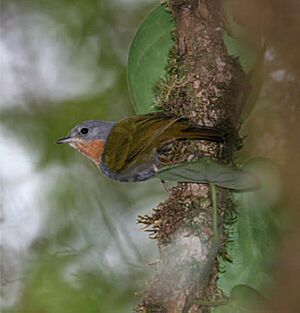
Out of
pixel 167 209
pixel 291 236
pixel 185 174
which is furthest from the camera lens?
pixel 167 209

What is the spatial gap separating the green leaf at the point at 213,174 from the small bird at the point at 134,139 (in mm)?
185

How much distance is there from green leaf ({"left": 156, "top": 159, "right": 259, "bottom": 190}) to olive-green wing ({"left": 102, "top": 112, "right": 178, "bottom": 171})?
0.88 ft

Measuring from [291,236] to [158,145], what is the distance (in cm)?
85

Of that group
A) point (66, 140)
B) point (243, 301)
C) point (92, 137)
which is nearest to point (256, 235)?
point (243, 301)

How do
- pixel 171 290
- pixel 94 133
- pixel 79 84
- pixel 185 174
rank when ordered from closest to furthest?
pixel 185 174 < pixel 171 290 < pixel 94 133 < pixel 79 84

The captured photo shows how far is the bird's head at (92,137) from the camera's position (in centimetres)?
Result: 222

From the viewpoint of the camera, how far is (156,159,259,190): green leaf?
1403 millimetres

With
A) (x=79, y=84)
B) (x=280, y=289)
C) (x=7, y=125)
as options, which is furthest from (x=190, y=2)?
(x=7, y=125)

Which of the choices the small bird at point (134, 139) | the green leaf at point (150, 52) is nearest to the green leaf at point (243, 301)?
the small bird at point (134, 139)

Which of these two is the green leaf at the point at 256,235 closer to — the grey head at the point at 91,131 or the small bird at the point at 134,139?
the small bird at the point at 134,139

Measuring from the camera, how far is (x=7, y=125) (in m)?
3.15

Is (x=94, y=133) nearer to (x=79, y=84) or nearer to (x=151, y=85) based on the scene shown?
(x=151, y=85)

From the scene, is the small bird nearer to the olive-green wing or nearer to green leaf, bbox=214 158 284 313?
the olive-green wing

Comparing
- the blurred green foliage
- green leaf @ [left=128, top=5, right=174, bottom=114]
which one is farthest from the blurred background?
green leaf @ [left=128, top=5, right=174, bottom=114]
